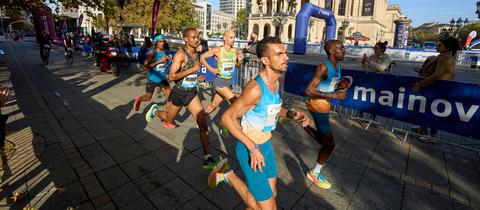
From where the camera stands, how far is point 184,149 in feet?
14.8

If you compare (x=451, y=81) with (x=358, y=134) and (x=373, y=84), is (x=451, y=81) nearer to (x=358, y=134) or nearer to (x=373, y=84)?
(x=373, y=84)

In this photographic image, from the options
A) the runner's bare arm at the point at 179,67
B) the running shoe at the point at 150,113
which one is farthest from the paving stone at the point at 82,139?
the runner's bare arm at the point at 179,67

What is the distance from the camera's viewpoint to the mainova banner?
4.58 meters

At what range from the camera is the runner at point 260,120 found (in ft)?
6.77

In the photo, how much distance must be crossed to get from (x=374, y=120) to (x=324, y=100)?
3680mm

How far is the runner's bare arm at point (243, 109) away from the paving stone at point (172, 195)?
1508 millimetres

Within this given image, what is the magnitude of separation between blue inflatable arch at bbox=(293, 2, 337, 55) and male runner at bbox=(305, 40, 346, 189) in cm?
2121

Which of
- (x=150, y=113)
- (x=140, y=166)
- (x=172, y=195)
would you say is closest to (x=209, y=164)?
(x=172, y=195)

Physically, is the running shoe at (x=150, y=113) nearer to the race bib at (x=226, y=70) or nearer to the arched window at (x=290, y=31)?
the race bib at (x=226, y=70)

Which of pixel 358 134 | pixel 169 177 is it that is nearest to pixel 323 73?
pixel 169 177

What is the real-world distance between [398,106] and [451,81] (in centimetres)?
99

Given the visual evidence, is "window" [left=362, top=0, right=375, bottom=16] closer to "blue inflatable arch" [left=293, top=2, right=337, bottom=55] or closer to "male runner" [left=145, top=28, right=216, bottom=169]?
"blue inflatable arch" [left=293, top=2, right=337, bottom=55]

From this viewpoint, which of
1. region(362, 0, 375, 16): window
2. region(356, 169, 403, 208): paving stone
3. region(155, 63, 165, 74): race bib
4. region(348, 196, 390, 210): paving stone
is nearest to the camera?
region(348, 196, 390, 210): paving stone

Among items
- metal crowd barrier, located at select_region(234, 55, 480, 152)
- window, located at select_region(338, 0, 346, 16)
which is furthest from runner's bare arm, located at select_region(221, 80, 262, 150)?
window, located at select_region(338, 0, 346, 16)
